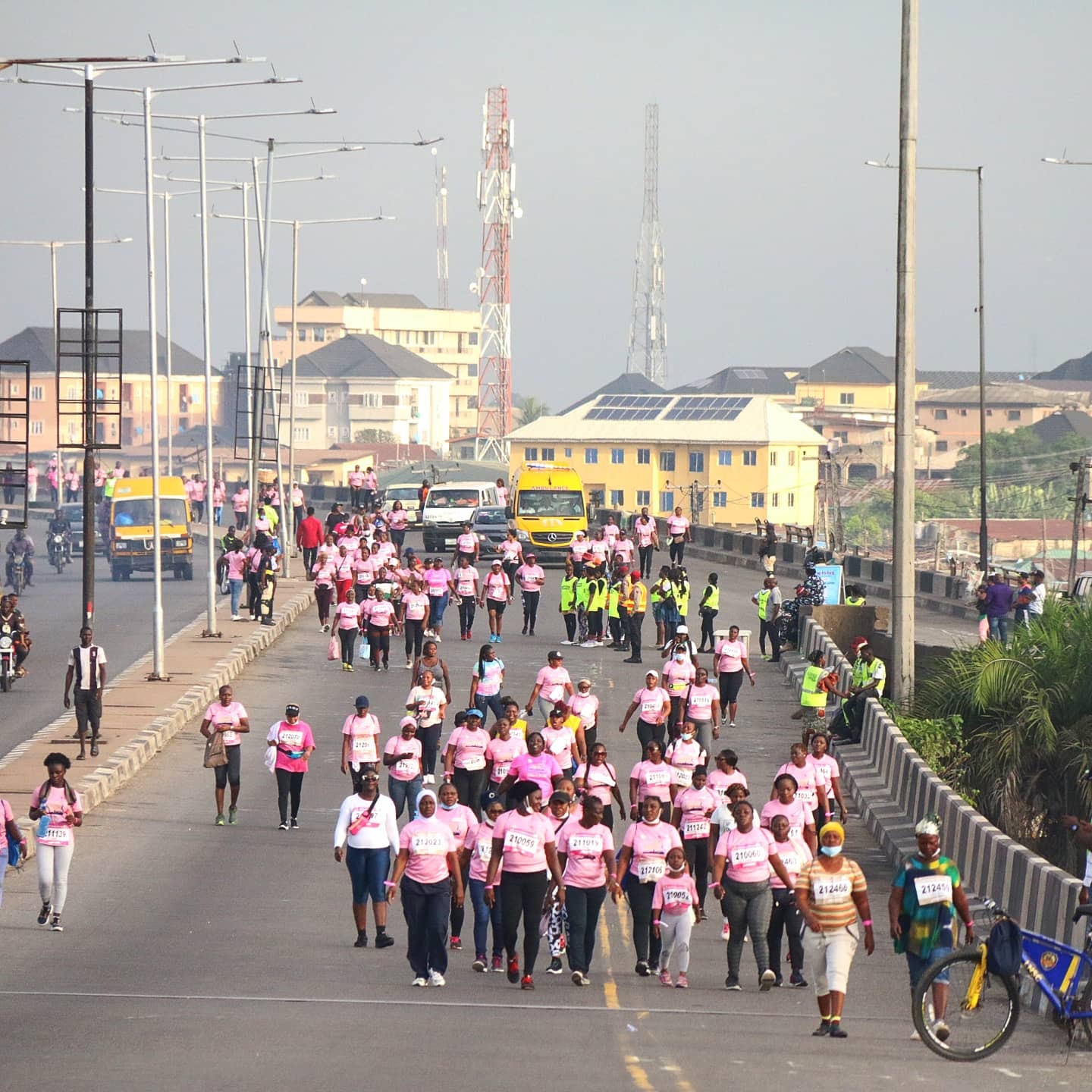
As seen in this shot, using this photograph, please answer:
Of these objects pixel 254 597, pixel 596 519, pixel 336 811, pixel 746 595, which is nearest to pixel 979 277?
pixel 746 595

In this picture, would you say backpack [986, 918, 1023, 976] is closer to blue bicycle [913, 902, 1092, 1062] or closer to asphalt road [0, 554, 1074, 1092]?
blue bicycle [913, 902, 1092, 1062]

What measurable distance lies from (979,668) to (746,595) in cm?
2321

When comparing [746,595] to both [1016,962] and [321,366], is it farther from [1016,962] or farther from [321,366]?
[321,366]

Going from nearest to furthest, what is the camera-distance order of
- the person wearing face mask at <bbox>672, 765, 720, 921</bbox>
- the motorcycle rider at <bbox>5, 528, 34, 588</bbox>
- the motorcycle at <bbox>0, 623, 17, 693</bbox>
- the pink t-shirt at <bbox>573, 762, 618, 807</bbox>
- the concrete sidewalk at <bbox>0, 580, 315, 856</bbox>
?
the person wearing face mask at <bbox>672, 765, 720, 921</bbox> → the pink t-shirt at <bbox>573, 762, 618, 807</bbox> → the concrete sidewalk at <bbox>0, 580, 315, 856</bbox> → the motorcycle at <bbox>0, 623, 17, 693</bbox> → the motorcycle rider at <bbox>5, 528, 34, 588</bbox>

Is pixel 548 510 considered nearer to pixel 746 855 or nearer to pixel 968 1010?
pixel 746 855

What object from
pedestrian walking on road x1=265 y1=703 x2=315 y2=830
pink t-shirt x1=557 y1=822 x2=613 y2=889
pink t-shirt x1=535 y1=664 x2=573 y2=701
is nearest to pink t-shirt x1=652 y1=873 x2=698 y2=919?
pink t-shirt x1=557 y1=822 x2=613 y2=889

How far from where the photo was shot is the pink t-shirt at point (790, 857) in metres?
14.9

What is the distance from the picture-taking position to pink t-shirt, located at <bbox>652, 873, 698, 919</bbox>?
14.8 m

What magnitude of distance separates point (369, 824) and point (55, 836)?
9.29 feet

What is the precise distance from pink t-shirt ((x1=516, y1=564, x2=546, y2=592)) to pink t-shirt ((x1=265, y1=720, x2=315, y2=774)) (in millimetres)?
15305

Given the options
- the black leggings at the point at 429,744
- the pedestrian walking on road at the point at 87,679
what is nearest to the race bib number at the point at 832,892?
the black leggings at the point at 429,744

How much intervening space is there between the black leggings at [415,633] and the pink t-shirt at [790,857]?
1749cm

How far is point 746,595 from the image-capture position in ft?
156

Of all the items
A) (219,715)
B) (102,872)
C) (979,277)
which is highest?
(979,277)
